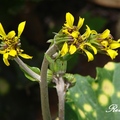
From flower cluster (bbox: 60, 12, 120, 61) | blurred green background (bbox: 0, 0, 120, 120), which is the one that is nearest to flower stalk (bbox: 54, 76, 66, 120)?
flower cluster (bbox: 60, 12, 120, 61)

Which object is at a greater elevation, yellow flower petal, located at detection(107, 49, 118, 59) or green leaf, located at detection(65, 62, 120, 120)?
yellow flower petal, located at detection(107, 49, 118, 59)

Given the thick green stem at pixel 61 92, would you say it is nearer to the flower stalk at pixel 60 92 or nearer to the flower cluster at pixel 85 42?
the flower stalk at pixel 60 92

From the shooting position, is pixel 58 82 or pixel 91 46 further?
pixel 58 82

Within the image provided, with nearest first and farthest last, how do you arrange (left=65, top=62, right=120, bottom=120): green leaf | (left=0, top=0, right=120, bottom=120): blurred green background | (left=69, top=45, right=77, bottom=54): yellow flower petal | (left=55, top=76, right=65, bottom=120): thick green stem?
(left=69, top=45, right=77, bottom=54): yellow flower petal
(left=55, top=76, right=65, bottom=120): thick green stem
(left=65, top=62, right=120, bottom=120): green leaf
(left=0, top=0, right=120, bottom=120): blurred green background

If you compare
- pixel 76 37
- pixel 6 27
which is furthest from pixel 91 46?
pixel 6 27

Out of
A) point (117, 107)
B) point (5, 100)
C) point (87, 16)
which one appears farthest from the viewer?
point (87, 16)

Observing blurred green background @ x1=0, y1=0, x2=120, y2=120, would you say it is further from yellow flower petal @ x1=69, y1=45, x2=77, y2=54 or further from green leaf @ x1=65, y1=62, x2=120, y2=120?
Answer: yellow flower petal @ x1=69, y1=45, x2=77, y2=54

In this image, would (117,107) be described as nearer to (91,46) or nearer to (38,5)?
(91,46)

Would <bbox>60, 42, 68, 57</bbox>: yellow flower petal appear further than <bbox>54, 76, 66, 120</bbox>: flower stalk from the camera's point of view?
No
